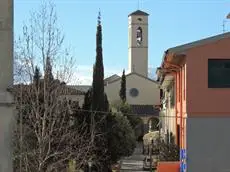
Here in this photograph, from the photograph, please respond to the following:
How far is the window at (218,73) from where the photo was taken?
Answer: 68.7ft

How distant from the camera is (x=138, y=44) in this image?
8238 centimetres

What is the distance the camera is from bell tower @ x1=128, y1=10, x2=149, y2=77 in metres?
82.4

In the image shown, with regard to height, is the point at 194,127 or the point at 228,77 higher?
the point at 228,77

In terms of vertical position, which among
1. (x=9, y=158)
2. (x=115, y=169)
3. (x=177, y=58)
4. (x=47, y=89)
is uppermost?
(x=177, y=58)

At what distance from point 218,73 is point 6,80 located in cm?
1278

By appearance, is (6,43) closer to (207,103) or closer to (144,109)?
(207,103)

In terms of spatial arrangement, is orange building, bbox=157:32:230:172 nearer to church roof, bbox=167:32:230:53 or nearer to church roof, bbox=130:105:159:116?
church roof, bbox=167:32:230:53

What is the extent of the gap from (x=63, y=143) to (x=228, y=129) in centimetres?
574

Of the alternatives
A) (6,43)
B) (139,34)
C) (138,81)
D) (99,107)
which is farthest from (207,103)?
(139,34)

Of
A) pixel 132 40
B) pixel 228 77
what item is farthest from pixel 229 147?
pixel 132 40

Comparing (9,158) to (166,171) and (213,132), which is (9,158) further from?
(166,171)

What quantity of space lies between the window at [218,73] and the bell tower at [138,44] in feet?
198

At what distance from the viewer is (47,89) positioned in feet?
59.8

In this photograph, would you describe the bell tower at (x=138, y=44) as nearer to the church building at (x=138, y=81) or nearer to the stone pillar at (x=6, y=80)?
the church building at (x=138, y=81)
